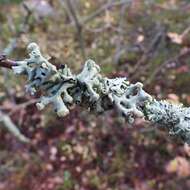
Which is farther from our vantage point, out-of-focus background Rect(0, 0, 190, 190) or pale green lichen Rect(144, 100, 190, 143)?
out-of-focus background Rect(0, 0, 190, 190)

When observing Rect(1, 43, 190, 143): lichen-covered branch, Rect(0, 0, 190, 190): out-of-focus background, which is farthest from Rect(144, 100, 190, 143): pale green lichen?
Rect(0, 0, 190, 190): out-of-focus background

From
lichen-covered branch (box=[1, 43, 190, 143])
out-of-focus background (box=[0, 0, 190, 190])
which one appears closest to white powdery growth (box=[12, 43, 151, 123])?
lichen-covered branch (box=[1, 43, 190, 143])

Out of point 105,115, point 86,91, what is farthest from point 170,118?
point 105,115

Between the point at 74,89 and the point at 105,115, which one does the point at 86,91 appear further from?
the point at 105,115

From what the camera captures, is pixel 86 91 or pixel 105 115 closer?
pixel 86 91

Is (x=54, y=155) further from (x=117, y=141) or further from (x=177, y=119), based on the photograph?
(x=177, y=119)

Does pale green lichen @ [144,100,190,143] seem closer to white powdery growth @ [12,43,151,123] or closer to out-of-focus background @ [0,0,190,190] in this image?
white powdery growth @ [12,43,151,123]

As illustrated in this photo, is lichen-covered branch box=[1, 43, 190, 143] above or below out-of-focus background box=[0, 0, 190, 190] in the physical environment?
below
